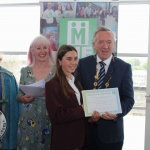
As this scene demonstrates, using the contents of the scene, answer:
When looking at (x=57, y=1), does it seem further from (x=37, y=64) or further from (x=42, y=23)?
(x=37, y=64)

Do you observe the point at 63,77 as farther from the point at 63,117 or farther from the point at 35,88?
the point at 35,88

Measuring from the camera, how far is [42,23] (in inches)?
127

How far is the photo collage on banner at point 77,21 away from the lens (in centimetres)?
305

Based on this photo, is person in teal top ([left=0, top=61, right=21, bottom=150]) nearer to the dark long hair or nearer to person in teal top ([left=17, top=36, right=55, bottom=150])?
person in teal top ([left=17, top=36, right=55, bottom=150])

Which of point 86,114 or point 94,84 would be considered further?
point 94,84

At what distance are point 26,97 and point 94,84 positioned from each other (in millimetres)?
805

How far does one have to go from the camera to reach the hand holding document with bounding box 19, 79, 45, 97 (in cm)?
239

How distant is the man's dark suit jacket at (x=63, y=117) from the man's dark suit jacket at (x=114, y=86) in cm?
22

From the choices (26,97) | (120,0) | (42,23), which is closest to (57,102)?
(26,97)

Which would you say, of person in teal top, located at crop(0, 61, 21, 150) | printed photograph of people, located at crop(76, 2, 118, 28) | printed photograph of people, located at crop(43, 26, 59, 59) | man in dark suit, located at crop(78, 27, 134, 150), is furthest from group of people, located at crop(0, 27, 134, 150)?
printed photograph of people, located at crop(76, 2, 118, 28)

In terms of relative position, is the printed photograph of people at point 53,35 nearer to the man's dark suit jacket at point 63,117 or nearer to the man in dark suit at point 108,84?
the man in dark suit at point 108,84

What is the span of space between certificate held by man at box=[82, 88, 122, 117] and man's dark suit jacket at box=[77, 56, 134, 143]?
68mm

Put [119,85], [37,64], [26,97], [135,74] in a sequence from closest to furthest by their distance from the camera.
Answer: [119,85] < [26,97] < [37,64] < [135,74]

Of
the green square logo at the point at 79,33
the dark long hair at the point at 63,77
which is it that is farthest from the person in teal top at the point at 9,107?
the dark long hair at the point at 63,77
